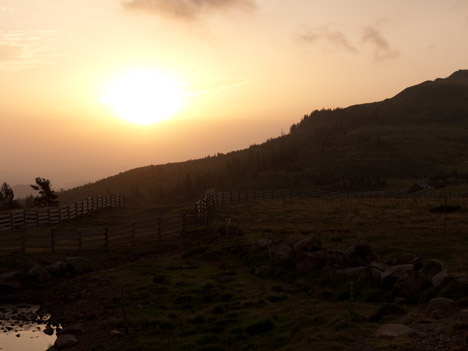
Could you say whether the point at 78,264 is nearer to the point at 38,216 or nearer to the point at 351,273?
the point at 351,273

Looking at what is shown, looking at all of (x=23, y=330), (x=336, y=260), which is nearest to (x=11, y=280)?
(x=23, y=330)

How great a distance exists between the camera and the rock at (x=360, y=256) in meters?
20.7

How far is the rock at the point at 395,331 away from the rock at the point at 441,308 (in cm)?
134

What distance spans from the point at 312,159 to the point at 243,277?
13951 centimetres

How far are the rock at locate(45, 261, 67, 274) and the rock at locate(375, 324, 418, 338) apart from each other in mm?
18487

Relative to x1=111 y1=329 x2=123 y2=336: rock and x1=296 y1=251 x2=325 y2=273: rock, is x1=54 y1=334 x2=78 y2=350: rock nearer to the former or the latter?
x1=111 y1=329 x2=123 y2=336: rock

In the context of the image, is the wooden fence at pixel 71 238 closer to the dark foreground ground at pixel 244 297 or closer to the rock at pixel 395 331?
the dark foreground ground at pixel 244 297

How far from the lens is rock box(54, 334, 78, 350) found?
15359 mm

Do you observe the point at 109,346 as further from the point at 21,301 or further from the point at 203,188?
the point at 203,188

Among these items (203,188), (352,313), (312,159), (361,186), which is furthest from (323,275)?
(312,159)

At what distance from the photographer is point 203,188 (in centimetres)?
13188

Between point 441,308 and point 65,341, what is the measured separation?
11.7m

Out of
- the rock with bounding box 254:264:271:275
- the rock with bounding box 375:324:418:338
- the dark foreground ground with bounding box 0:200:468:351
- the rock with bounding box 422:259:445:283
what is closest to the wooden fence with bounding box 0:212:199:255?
the dark foreground ground with bounding box 0:200:468:351

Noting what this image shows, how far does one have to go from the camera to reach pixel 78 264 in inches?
1029
